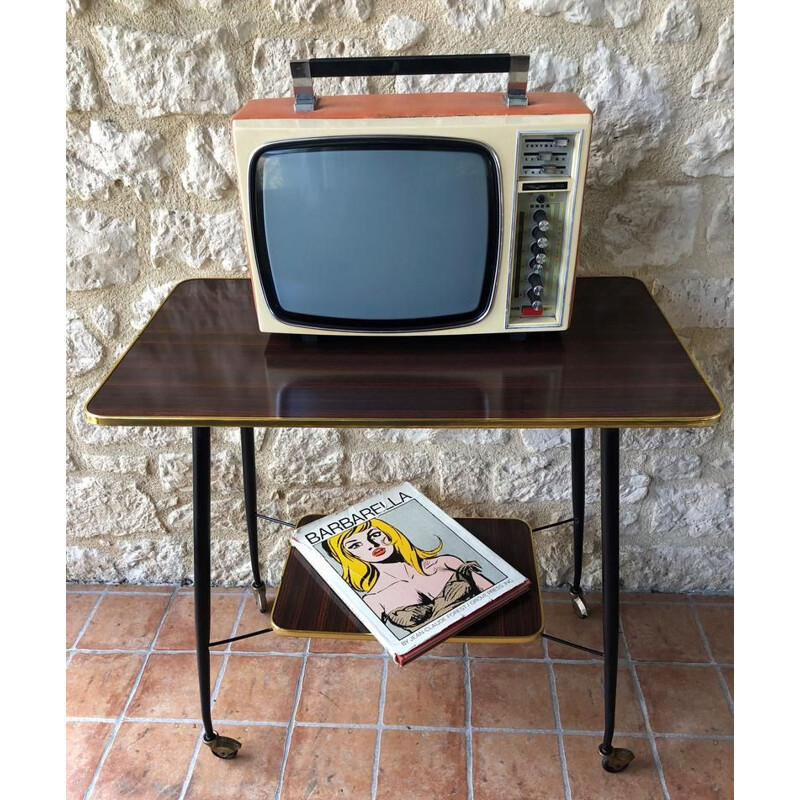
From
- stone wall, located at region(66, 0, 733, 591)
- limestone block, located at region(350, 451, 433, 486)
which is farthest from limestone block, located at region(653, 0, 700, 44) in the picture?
limestone block, located at region(350, 451, 433, 486)

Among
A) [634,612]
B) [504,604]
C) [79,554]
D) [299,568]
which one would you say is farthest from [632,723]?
[79,554]

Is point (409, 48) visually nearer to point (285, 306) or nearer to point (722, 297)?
point (285, 306)

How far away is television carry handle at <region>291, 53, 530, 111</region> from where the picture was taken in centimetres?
110

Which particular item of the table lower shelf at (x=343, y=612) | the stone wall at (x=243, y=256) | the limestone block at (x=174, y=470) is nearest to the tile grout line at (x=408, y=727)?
the table lower shelf at (x=343, y=612)

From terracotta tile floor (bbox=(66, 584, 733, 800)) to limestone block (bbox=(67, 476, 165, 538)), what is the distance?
0.18m

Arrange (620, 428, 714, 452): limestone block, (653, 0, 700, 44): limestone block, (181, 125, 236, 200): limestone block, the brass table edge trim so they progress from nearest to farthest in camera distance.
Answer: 1. the brass table edge trim
2. (653, 0, 700, 44): limestone block
3. (181, 125, 236, 200): limestone block
4. (620, 428, 714, 452): limestone block

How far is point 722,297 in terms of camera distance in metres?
1.54

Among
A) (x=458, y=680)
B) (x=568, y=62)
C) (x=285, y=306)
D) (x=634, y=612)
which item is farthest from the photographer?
(x=634, y=612)

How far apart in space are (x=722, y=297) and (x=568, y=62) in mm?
534

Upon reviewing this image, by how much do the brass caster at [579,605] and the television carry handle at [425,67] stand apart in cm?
114

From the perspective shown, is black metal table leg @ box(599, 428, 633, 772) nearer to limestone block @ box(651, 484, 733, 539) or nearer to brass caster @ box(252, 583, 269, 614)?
limestone block @ box(651, 484, 733, 539)

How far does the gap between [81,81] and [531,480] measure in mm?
1170

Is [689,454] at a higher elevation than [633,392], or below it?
below

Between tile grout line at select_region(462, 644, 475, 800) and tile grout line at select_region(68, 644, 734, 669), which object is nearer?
tile grout line at select_region(462, 644, 475, 800)
